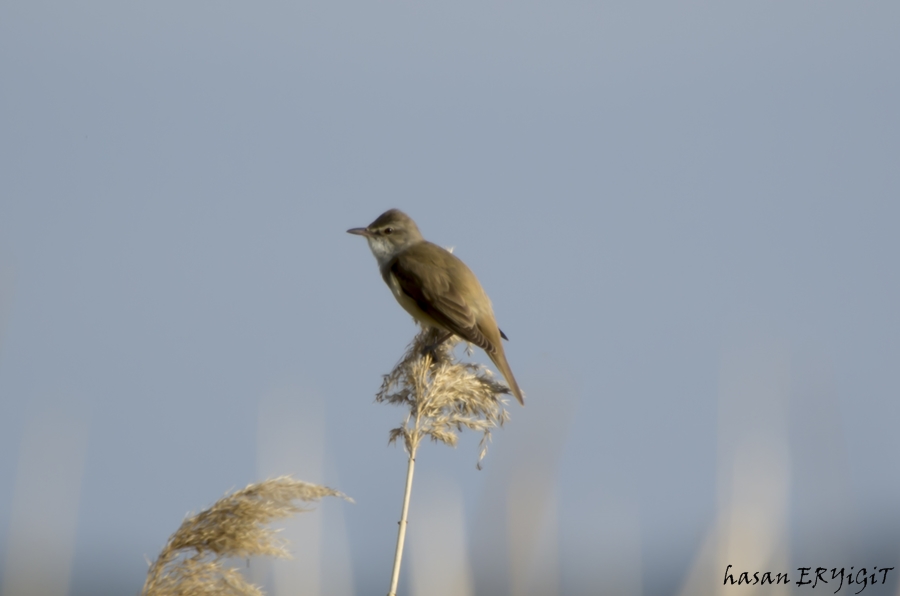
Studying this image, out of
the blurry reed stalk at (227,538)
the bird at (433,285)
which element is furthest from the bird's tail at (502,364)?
the blurry reed stalk at (227,538)

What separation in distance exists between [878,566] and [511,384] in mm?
2864

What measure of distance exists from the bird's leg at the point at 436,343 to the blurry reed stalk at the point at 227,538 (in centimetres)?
153

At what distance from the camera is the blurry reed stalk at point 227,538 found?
11.3 ft

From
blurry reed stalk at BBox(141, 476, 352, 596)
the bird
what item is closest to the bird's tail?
the bird

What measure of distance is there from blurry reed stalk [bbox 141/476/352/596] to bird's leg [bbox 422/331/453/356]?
153cm

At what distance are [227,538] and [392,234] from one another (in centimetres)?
391

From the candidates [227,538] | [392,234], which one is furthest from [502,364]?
[227,538]

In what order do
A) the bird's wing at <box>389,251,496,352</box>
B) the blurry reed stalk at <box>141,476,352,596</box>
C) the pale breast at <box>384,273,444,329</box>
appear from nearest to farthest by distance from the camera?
the blurry reed stalk at <box>141,476,352,596</box>
the bird's wing at <box>389,251,496,352</box>
the pale breast at <box>384,273,444,329</box>

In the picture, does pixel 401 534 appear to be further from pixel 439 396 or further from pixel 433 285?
pixel 433 285

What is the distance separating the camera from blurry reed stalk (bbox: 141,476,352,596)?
3448 millimetres

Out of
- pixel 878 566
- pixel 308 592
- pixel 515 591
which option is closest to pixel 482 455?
pixel 515 591

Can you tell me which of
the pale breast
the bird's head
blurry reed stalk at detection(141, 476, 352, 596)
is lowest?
blurry reed stalk at detection(141, 476, 352, 596)

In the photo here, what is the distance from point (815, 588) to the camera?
7.03 metres

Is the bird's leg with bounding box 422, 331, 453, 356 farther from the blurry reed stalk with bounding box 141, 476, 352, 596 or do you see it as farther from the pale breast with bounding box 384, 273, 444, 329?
the blurry reed stalk with bounding box 141, 476, 352, 596
